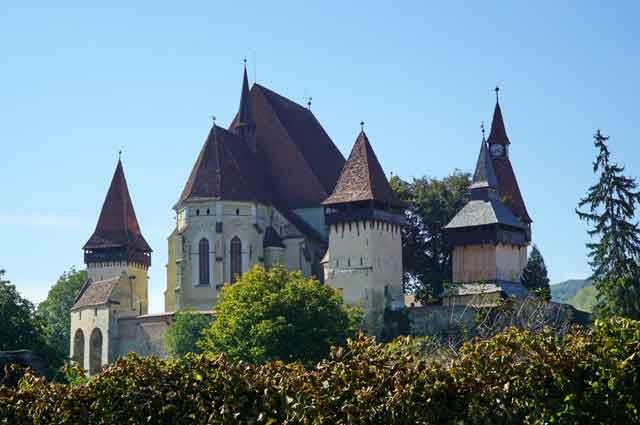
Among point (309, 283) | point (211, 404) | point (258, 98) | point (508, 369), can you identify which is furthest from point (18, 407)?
point (258, 98)

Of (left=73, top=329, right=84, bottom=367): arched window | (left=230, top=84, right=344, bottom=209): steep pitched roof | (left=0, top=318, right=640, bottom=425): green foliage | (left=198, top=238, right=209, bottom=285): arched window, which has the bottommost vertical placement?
(left=0, top=318, right=640, bottom=425): green foliage

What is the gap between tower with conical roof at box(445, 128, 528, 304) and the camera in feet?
190

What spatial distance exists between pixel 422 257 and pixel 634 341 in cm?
4833

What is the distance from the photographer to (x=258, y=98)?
70.4m

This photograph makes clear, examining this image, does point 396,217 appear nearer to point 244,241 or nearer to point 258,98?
point 244,241

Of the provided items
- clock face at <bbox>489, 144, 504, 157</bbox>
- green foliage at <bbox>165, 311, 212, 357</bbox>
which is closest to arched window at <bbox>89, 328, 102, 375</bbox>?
green foliage at <bbox>165, 311, 212, 357</bbox>

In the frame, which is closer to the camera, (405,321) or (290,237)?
(405,321)

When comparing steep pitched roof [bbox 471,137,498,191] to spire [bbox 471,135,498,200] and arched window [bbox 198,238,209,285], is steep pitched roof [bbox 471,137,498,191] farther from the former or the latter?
arched window [bbox 198,238,209,285]

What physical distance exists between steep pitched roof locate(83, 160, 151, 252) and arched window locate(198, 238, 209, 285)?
7709 mm

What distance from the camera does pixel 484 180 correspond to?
6088cm

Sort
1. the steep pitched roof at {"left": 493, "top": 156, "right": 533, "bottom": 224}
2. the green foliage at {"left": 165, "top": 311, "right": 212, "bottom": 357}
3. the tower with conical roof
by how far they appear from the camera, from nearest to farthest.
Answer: the green foliage at {"left": 165, "top": 311, "right": 212, "bottom": 357}
the tower with conical roof
the steep pitched roof at {"left": 493, "top": 156, "right": 533, "bottom": 224}

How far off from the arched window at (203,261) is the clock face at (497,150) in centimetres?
1881

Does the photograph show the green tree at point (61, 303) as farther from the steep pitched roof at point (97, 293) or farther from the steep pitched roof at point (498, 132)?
the steep pitched roof at point (498, 132)

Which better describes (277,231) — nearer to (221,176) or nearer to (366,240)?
(221,176)
